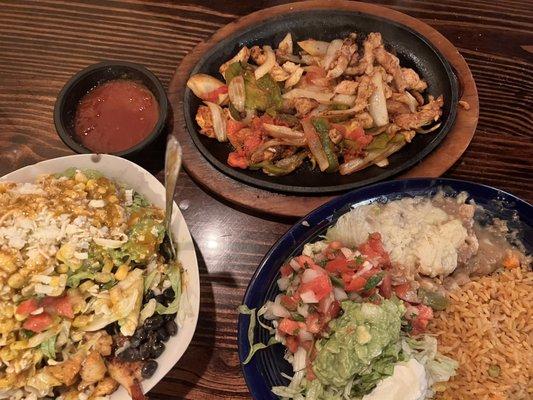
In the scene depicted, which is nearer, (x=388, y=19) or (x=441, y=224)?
(x=441, y=224)

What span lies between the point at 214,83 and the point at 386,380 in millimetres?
1919

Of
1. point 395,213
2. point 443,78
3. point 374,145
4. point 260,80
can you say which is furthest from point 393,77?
point 395,213

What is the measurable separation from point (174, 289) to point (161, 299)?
74 millimetres

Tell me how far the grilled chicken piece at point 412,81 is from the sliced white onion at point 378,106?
204 mm

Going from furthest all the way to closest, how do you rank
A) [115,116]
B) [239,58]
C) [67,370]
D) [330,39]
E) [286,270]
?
[330,39] < [239,58] < [115,116] < [286,270] < [67,370]

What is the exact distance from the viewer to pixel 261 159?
2633mm

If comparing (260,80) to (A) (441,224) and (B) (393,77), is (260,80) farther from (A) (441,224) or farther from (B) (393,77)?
(A) (441,224)

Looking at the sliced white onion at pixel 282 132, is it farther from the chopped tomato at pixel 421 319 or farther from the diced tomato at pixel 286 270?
the chopped tomato at pixel 421 319

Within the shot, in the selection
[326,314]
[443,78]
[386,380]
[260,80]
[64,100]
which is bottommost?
[386,380]

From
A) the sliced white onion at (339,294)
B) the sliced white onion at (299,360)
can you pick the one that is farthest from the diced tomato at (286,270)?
the sliced white onion at (299,360)

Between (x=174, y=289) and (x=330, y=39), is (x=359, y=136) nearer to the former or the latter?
(x=330, y=39)

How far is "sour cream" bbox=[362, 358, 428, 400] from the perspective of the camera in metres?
1.87

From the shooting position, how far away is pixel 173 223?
2.19 meters

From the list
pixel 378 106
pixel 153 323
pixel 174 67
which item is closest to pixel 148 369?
pixel 153 323
